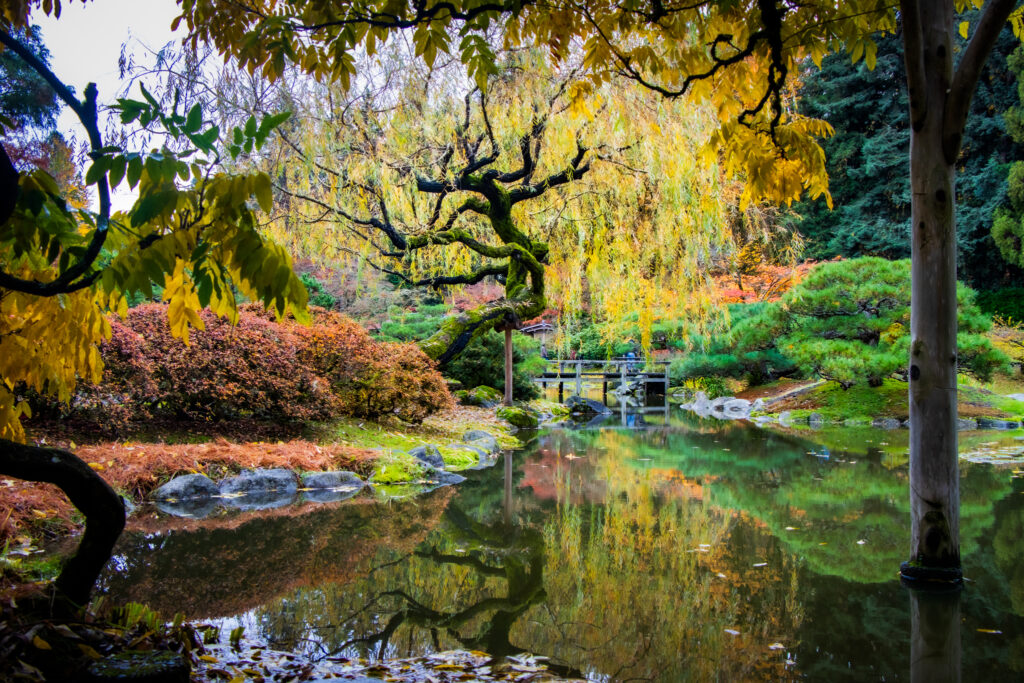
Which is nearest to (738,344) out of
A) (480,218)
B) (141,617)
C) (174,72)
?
(480,218)

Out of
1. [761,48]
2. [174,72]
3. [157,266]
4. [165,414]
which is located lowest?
[165,414]

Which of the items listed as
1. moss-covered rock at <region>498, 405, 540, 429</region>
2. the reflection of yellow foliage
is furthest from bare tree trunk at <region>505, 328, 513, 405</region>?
the reflection of yellow foliage

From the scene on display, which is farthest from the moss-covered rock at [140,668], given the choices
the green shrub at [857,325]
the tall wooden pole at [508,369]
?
the green shrub at [857,325]

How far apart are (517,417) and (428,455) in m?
4.59

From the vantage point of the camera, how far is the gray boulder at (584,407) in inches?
594

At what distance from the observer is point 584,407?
602 inches

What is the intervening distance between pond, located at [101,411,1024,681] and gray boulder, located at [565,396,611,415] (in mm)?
9021

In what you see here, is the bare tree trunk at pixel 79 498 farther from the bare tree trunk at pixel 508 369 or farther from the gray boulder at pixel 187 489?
Result: the bare tree trunk at pixel 508 369

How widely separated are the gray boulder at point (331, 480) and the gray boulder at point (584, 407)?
9469mm

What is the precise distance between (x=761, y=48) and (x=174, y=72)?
329 centimetres

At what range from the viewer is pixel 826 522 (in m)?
4.57

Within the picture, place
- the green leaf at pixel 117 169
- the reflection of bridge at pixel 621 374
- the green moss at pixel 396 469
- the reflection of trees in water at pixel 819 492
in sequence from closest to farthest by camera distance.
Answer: the green leaf at pixel 117 169
the reflection of trees in water at pixel 819 492
the green moss at pixel 396 469
the reflection of bridge at pixel 621 374

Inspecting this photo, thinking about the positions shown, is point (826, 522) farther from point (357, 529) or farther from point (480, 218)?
point (480, 218)

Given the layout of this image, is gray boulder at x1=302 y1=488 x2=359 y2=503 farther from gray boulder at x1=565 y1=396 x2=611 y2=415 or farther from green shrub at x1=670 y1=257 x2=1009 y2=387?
gray boulder at x1=565 y1=396 x2=611 y2=415
